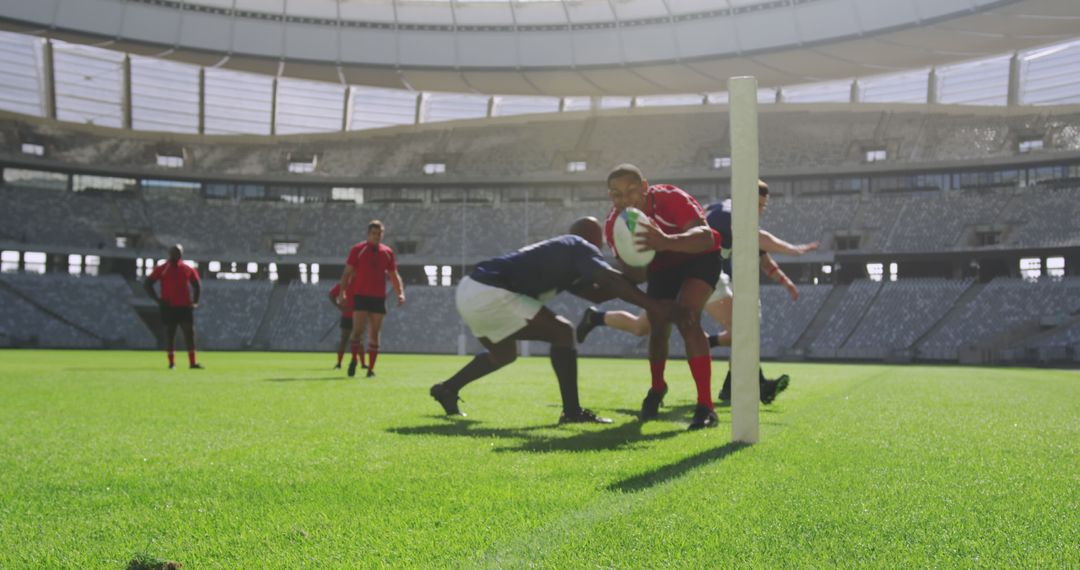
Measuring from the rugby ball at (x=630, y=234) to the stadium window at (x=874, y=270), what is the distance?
123ft

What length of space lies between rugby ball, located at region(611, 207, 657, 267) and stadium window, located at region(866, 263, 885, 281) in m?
37.5

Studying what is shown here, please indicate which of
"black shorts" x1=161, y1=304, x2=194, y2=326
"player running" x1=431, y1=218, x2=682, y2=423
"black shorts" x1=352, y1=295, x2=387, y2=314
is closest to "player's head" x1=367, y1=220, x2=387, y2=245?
"black shorts" x1=352, y1=295, x2=387, y2=314

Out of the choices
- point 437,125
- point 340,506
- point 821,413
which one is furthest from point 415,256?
point 340,506

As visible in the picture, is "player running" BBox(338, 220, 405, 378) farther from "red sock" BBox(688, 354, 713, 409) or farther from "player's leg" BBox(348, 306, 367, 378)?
"red sock" BBox(688, 354, 713, 409)

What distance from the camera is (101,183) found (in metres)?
46.8

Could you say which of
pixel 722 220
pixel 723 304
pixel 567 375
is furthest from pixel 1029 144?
pixel 567 375

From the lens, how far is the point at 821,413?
6625 millimetres

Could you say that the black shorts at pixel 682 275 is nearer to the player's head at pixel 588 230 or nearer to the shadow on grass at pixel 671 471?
the player's head at pixel 588 230

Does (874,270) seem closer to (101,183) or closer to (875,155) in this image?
(875,155)

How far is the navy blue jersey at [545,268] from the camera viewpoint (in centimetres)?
588

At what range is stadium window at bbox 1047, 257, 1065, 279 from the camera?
37062 millimetres

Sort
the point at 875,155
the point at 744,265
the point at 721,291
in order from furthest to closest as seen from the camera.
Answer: the point at 875,155 < the point at 721,291 < the point at 744,265

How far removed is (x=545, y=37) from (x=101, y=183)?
2650 cm

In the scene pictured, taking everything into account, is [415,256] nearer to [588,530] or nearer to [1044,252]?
[1044,252]
